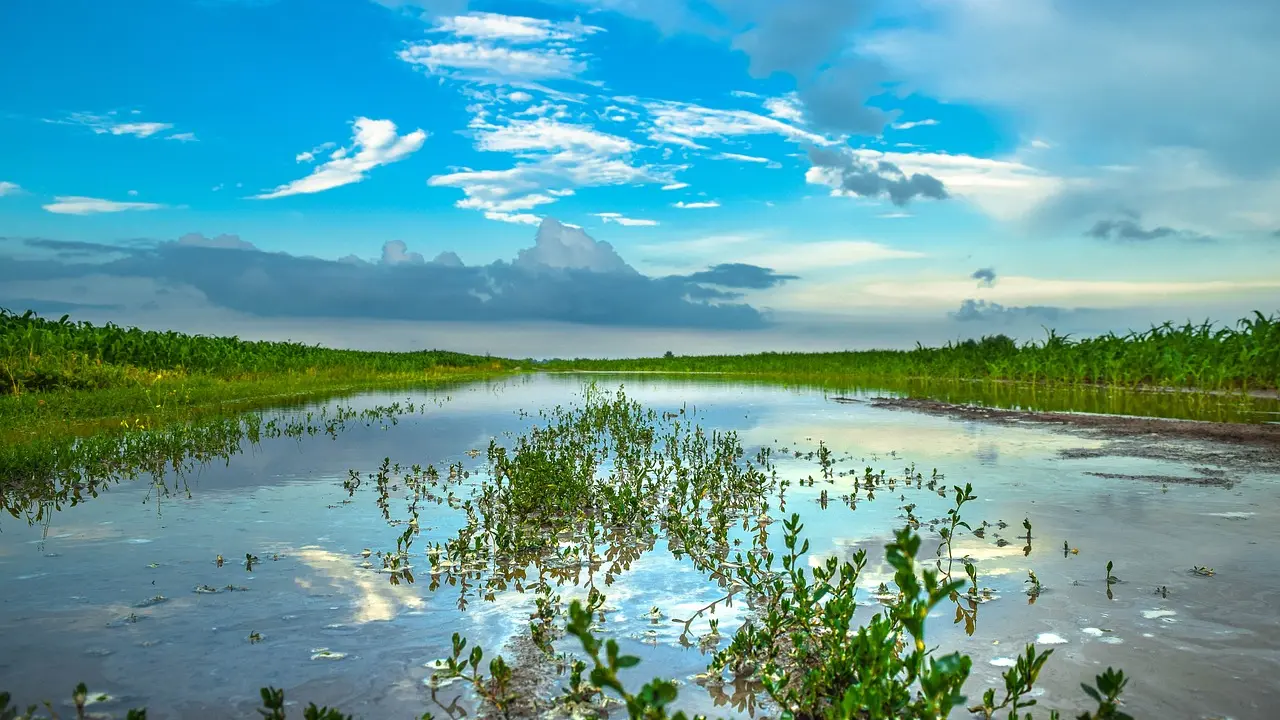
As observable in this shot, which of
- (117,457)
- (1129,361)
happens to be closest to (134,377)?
(117,457)

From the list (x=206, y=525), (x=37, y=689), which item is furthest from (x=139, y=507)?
(x=37, y=689)

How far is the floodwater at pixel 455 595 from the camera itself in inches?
153

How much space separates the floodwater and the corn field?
43.5 feet

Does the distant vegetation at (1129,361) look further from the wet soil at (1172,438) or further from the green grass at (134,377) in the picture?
the green grass at (134,377)

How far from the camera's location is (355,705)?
3613mm

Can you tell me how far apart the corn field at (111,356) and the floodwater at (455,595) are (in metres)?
13.3

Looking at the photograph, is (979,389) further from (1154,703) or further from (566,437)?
(1154,703)

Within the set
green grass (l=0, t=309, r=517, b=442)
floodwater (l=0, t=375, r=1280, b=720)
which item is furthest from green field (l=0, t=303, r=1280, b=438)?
floodwater (l=0, t=375, r=1280, b=720)

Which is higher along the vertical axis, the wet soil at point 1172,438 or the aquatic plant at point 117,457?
the wet soil at point 1172,438

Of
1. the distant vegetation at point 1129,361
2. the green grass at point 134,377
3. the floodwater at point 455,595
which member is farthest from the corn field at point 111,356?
the distant vegetation at point 1129,361

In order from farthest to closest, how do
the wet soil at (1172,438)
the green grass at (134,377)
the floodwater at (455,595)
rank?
the green grass at (134,377), the wet soil at (1172,438), the floodwater at (455,595)

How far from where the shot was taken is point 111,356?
2602cm

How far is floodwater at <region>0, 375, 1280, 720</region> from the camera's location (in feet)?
12.7

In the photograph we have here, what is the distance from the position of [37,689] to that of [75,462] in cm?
757
